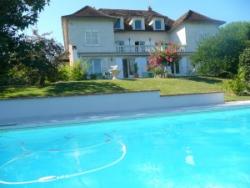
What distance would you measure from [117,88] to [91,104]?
489cm

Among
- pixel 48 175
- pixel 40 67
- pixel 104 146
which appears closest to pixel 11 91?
pixel 40 67

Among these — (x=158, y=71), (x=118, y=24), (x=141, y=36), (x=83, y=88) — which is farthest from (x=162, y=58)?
(x=118, y=24)

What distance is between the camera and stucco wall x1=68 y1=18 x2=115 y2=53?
35.1m

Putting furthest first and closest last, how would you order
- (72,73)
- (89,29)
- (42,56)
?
(89,29) → (72,73) → (42,56)

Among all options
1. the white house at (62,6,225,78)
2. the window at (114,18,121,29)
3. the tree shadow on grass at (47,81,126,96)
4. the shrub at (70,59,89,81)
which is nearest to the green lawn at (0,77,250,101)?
the tree shadow on grass at (47,81,126,96)

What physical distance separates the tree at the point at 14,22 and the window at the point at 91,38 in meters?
13.6

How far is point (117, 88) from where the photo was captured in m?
23.1

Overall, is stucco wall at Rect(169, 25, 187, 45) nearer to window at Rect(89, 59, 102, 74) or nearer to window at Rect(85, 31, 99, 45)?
window at Rect(85, 31, 99, 45)

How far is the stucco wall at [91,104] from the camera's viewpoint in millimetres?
17047

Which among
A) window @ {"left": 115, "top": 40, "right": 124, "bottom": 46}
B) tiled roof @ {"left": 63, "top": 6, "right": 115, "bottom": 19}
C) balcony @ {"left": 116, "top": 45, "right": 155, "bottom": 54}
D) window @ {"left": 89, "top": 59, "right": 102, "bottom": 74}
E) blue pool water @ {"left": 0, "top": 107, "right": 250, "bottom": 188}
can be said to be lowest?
blue pool water @ {"left": 0, "top": 107, "right": 250, "bottom": 188}

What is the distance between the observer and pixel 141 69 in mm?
35844

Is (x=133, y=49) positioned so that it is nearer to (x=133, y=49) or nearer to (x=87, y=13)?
(x=133, y=49)

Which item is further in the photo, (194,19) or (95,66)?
(194,19)

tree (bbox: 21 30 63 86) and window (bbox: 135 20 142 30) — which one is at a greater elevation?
window (bbox: 135 20 142 30)
